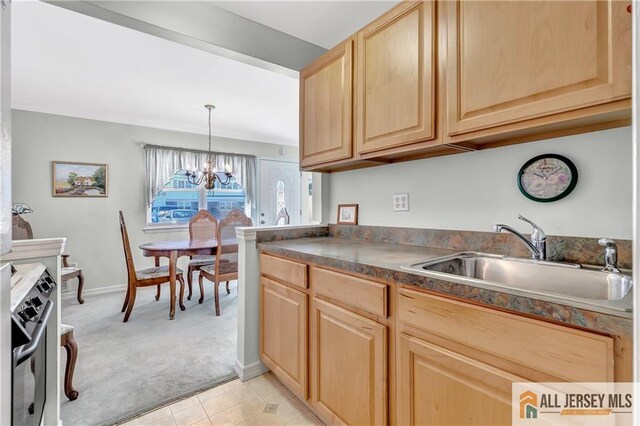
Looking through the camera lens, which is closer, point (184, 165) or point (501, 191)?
point (501, 191)

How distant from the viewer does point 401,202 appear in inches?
72.9

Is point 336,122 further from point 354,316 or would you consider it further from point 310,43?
point 354,316

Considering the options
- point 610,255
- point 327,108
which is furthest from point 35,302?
point 610,255

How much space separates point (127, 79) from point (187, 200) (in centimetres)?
216

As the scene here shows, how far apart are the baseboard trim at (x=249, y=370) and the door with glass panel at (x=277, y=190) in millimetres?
3447

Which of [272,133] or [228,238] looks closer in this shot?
[228,238]

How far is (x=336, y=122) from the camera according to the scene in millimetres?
1832

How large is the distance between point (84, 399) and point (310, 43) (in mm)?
2847

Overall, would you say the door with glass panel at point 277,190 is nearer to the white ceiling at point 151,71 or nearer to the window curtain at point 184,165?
the window curtain at point 184,165

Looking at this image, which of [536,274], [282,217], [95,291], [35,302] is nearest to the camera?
[35,302]

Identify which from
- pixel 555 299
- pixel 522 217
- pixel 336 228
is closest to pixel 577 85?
pixel 522 217

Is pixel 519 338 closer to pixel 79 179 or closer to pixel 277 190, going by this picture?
pixel 79 179

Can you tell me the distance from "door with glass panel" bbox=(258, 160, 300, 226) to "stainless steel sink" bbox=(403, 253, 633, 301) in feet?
14.1

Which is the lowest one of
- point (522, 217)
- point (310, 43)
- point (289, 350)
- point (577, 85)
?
point (289, 350)
